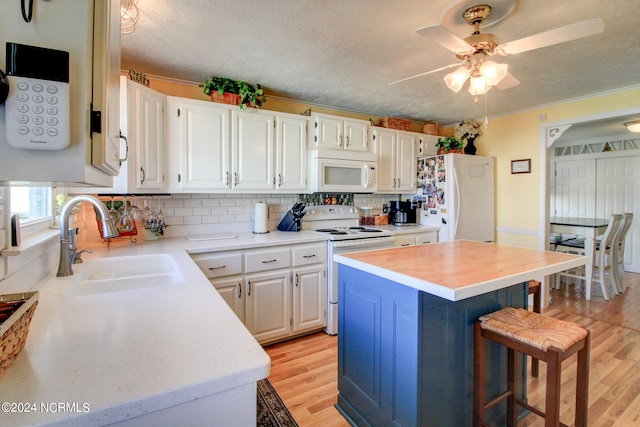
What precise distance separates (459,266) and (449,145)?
2.80 m

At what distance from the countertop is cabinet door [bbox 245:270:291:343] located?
99 cm

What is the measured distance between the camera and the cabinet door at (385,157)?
359cm

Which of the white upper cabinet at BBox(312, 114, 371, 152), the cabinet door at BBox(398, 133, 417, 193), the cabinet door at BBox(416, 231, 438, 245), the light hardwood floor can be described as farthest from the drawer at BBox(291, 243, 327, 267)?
the cabinet door at BBox(398, 133, 417, 193)

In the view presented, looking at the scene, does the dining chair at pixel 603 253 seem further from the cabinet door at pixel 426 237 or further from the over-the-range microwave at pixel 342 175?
the over-the-range microwave at pixel 342 175

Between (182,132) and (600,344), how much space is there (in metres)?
4.05

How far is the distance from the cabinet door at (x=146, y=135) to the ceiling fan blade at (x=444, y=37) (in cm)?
193

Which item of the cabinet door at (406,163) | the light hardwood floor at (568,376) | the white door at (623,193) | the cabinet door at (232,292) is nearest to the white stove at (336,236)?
the light hardwood floor at (568,376)

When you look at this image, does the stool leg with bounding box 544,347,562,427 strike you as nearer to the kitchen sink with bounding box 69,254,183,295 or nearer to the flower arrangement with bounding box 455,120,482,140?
the kitchen sink with bounding box 69,254,183,295

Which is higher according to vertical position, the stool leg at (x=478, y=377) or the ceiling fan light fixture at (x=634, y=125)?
the ceiling fan light fixture at (x=634, y=125)

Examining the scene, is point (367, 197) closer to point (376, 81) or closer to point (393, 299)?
point (376, 81)

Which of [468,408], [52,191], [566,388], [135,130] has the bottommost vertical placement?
[566,388]

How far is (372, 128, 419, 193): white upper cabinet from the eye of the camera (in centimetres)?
361

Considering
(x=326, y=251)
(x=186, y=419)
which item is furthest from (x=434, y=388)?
(x=326, y=251)

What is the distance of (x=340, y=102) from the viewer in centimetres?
337
